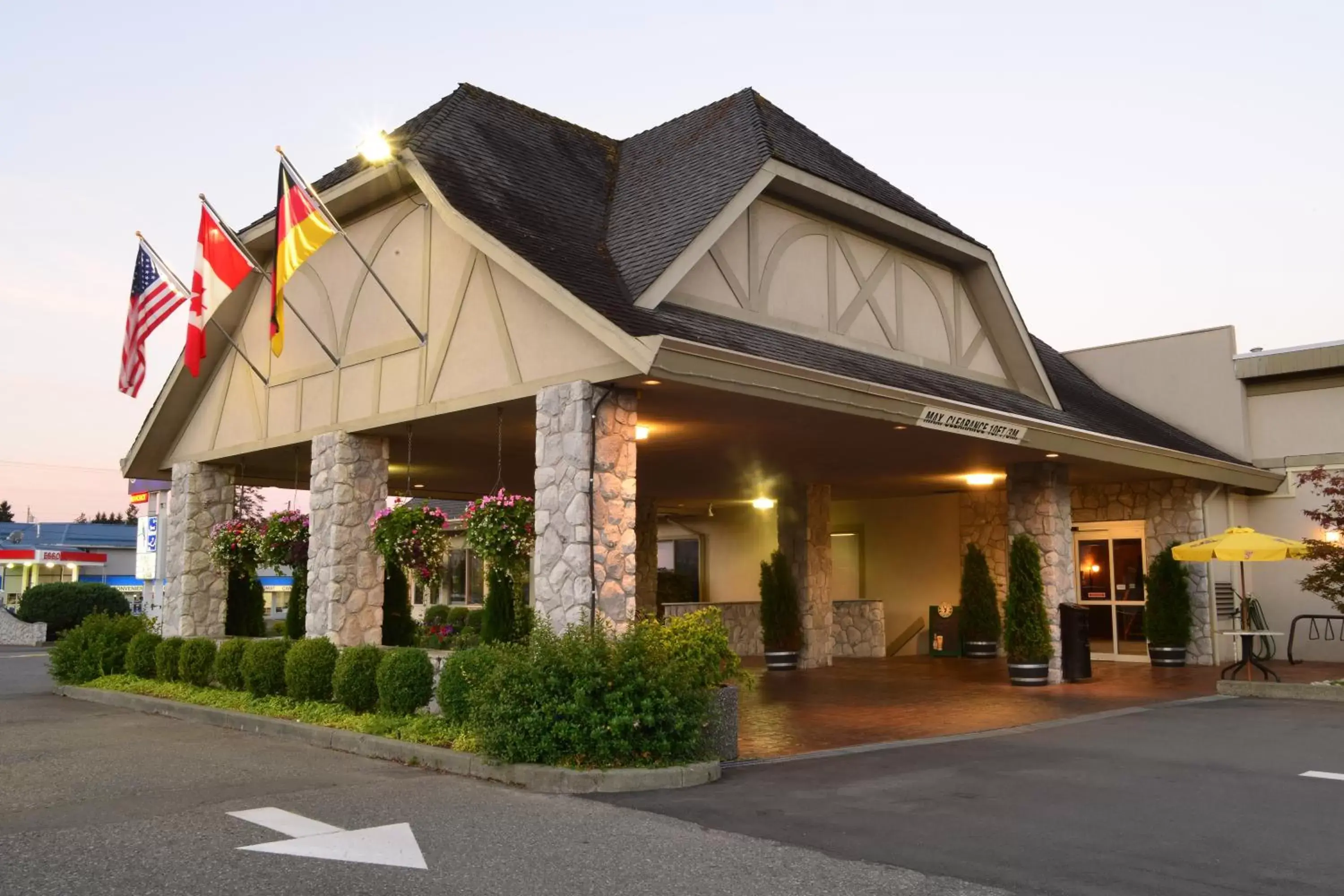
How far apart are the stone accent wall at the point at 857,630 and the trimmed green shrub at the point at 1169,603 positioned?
5390mm

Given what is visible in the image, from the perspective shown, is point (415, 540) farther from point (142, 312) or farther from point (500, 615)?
point (142, 312)

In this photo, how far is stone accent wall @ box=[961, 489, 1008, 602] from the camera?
21641mm

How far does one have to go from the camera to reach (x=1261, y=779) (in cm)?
860

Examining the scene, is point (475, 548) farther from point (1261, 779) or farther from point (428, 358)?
point (1261, 779)

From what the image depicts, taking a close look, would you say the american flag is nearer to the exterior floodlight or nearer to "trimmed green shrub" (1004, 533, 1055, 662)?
the exterior floodlight

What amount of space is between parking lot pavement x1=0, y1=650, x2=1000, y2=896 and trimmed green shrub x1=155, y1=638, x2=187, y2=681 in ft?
17.0

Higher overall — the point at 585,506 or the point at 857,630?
the point at 585,506

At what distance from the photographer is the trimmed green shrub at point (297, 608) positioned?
15.5 meters

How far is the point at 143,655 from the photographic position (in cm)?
1619

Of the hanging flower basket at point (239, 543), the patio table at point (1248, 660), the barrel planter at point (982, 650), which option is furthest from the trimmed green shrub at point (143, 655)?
the patio table at point (1248, 660)

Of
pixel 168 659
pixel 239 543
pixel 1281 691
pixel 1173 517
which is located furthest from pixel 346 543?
pixel 1173 517

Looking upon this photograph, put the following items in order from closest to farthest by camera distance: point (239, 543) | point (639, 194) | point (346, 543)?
1. point (346, 543)
2. point (639, 194)
3. point (239, 543)

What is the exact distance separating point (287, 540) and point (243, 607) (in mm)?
3657

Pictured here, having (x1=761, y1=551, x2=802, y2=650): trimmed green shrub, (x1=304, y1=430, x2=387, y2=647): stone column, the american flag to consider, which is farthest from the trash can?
the american flag
